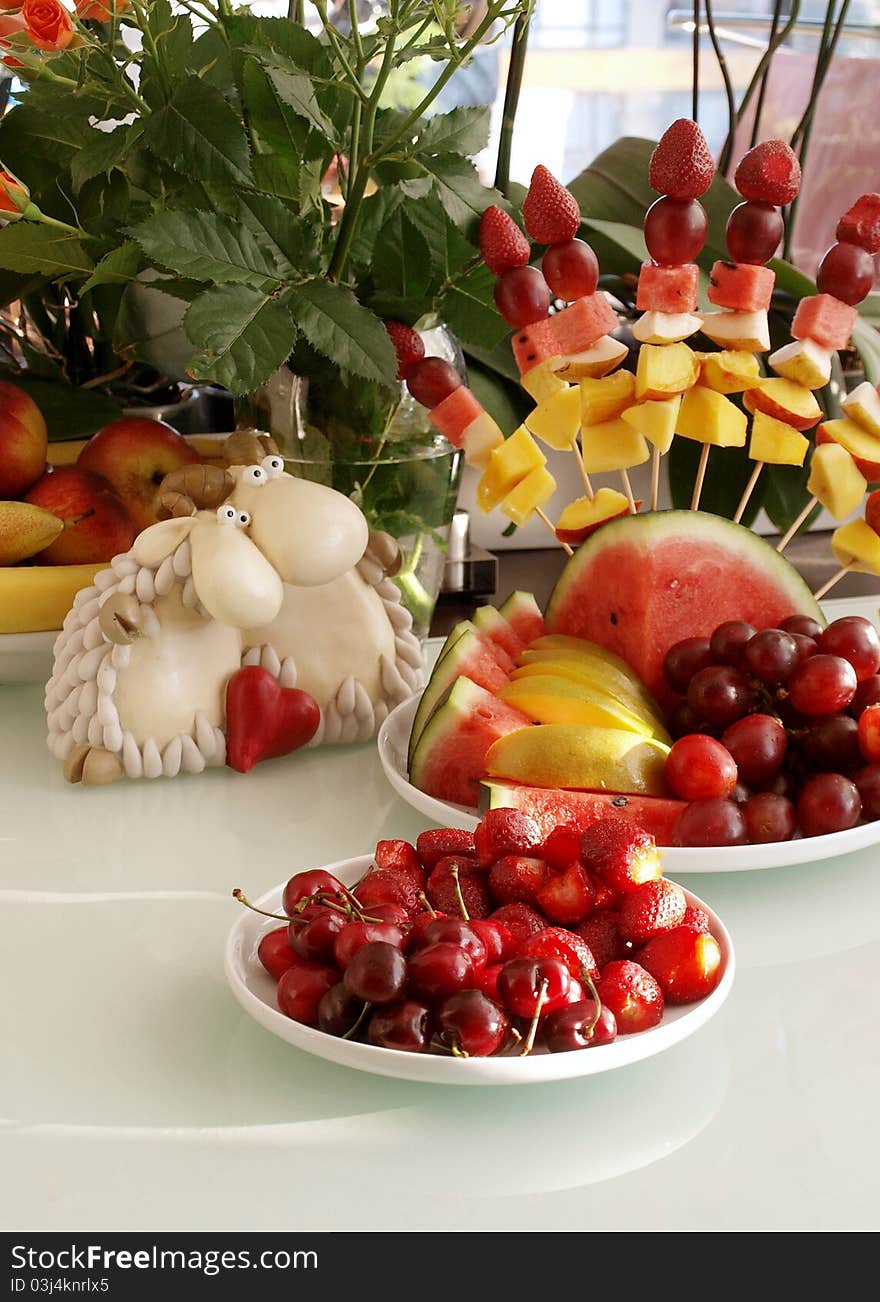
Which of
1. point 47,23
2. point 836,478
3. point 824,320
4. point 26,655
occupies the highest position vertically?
point 47,23

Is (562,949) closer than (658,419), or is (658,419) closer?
(562,949)

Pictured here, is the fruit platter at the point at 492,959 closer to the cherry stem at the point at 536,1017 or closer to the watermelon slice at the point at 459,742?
the cherry stem at the point at 536,1017

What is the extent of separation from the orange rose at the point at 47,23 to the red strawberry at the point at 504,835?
1.74 feet

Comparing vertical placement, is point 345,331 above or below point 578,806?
above

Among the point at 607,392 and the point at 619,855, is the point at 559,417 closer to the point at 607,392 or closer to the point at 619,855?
the point at 607,392

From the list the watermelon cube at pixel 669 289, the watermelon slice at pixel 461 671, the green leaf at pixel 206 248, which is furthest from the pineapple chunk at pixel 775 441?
the green leaf at pixel 206 248

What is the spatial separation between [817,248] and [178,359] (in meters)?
2.61

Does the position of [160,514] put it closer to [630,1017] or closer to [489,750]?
[489,750]

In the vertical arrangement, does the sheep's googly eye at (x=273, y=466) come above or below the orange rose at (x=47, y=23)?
below

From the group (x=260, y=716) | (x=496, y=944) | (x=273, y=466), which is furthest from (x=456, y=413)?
(x=496, y=944)

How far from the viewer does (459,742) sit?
2.67 ft

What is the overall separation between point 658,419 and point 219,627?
32 cm

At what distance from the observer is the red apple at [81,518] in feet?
3.50

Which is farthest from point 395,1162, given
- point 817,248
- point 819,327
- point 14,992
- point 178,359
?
point 817,248
